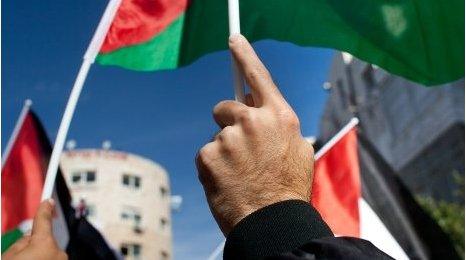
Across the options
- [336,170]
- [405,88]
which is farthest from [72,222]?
[405,88]

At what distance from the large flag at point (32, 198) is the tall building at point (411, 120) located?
17.3m

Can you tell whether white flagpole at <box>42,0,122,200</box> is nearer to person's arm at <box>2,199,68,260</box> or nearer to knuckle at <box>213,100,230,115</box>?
person's arm at <box>2,199,68,260</box>

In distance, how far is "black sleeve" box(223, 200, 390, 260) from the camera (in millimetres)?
1015

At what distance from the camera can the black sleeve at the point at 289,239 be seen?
101 centimetres

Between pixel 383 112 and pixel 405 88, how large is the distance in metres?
2.29

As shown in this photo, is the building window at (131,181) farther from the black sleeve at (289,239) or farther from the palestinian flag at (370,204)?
the black sleeve at (289,239)

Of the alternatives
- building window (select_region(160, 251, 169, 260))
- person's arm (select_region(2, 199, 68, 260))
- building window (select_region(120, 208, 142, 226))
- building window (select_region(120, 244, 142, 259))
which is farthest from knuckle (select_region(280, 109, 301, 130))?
building window (select_region(160, 251, 169, 260))

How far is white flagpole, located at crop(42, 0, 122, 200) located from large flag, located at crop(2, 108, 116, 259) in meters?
1.26

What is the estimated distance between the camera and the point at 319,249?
101 centimetres

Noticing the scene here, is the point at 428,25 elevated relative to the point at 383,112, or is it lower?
lower

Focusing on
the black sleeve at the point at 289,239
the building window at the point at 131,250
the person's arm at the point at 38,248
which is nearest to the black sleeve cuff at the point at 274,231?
the black sleeve at the point at 289,239

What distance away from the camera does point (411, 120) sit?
28.5m

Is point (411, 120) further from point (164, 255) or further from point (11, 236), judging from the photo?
point (11, 236)

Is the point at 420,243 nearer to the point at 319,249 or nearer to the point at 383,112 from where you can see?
the point at 319,249
